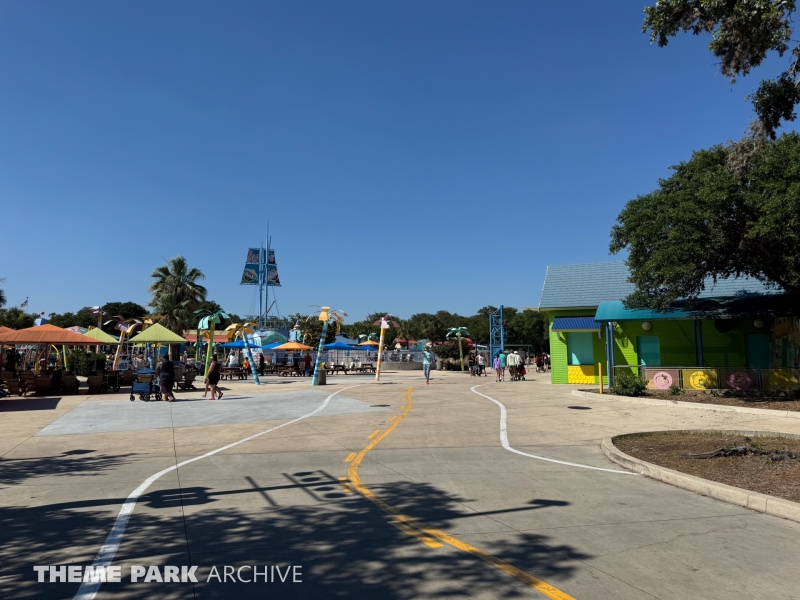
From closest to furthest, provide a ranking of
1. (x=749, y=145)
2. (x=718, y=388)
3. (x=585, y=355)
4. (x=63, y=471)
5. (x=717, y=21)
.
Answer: (x=63, y=471), (x=717, y=21), (x=749, y=145), (x=718, y=388), (x=585, y=355)

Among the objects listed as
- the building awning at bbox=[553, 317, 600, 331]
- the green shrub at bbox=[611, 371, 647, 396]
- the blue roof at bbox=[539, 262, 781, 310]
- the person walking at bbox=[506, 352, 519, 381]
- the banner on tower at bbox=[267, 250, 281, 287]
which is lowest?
the green shrub at bbox=[611, 371, 647, 396]

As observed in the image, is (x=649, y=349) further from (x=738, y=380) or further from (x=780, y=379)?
(x=780, y=379)

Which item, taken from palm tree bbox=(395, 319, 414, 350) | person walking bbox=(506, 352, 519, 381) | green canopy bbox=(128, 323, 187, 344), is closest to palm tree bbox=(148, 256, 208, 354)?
green canopy bbox=(128, 323, 187, 344)

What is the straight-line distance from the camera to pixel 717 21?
10359 millimetres

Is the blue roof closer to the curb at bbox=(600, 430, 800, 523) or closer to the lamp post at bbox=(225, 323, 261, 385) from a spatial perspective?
the lamp post at bbox=(225, 323, 261, 385)

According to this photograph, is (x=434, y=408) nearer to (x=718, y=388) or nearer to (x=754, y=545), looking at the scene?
(x=718, y=388)

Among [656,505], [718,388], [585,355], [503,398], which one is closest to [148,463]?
[656,505]

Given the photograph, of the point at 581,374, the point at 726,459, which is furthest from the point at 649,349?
the point at 726,459

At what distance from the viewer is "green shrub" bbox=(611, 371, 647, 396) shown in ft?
65.2

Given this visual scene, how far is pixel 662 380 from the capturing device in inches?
810

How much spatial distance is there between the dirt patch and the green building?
8.83m

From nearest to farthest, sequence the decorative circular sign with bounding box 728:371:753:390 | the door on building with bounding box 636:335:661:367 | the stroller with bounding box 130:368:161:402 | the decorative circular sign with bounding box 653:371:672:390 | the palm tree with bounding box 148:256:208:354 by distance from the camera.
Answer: the decorative circular sign with bounding box 728:371:753:390 → the stroller with bounding box 130:368:161:402 → the decorative circular sign with bounding box 653:371:672:390 → the door on building with bounding box 636:335:661:367 → the palm tree with bounding box 148:256:208:354

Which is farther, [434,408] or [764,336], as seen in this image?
[764,336]

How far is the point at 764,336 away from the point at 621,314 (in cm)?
656
